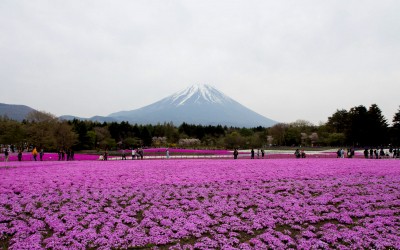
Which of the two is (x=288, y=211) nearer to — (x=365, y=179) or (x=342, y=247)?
(x=342, y=247)

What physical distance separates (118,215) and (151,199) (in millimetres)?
2628

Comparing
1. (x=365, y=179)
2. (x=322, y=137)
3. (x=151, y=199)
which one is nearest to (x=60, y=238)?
(x=151, y=199)

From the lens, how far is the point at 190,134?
115 metres

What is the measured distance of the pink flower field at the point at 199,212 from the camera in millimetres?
10430

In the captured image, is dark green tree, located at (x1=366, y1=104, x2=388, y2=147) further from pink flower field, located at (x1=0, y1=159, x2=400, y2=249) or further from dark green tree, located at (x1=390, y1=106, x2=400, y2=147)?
pink flower field, located at (x1=0, y1=159, x2=400, y2=249)

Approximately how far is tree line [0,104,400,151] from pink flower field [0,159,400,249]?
129 ft

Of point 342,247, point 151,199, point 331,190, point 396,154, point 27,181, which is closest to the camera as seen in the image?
point 342,247

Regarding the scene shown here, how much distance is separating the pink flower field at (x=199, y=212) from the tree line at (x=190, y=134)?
39.5 meters

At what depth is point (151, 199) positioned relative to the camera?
15633 millimetres

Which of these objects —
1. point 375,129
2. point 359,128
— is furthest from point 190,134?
point 375,129

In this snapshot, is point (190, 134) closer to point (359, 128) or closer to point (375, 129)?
point (359, 128)

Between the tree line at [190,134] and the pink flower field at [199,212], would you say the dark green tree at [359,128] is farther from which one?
the pink flower field at [199,212]

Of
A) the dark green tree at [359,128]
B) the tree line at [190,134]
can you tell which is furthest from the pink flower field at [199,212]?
the dark green tree at [359,128]

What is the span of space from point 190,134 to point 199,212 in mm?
101794
